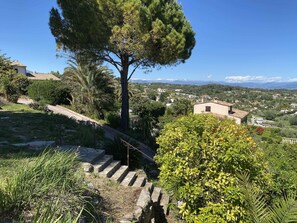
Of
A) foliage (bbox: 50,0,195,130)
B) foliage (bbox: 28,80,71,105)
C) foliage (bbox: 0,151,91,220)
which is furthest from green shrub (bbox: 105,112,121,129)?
foliage (bbox: 0,151,91,220)

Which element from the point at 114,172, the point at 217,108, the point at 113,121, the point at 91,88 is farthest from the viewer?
the point at 217,108

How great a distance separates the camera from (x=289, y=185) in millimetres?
5434

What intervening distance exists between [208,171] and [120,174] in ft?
6.39

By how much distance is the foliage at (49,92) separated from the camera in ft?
64.2

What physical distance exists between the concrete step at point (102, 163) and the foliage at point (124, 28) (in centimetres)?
644

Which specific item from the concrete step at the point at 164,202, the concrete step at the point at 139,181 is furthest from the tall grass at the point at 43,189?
the concrete step at the point at 164,202

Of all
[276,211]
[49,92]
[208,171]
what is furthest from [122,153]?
[49,92]

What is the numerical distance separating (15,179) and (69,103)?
62.0 feet

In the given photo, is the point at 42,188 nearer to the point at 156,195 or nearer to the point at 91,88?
the point at 156,195

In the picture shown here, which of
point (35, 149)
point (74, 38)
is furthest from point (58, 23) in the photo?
point (35, 149)

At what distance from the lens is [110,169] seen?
5406 mm

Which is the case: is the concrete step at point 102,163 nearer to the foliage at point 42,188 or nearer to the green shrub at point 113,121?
the foliage at point 42,188

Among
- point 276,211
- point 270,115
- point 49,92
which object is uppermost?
point 276,211

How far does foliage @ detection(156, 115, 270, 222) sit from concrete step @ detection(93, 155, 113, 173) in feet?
4.14
